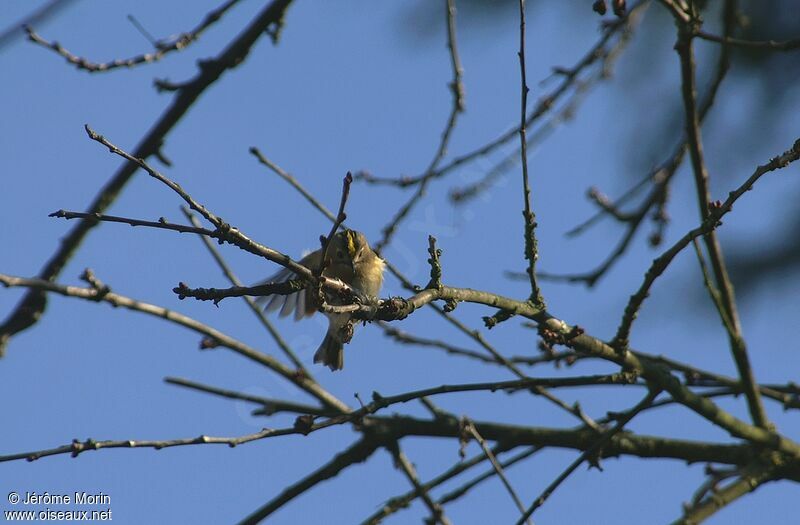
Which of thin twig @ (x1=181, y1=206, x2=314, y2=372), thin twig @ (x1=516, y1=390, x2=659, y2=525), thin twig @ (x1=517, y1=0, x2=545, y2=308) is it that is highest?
thin twig @ (x1=181, y1=206, x2=314, y2=372)

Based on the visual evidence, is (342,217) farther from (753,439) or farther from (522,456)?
(753,439)

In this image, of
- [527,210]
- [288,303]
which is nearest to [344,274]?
[288,303]

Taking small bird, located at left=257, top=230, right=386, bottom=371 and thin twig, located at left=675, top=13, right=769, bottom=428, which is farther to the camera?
small bird, located at left=257, top=230, right=386, bottom=371

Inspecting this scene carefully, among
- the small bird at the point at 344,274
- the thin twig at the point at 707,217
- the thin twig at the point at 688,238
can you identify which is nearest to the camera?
the thin twig at the point at 688,238

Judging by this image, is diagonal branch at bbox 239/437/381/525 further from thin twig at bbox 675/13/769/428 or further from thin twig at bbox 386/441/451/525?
thin twig at bbox 675/13/769/428

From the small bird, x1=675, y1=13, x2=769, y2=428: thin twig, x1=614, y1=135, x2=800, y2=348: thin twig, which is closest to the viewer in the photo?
x1=614, y1=135, x2=800, y2=348: thin twig

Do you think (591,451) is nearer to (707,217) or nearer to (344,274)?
(707,217)

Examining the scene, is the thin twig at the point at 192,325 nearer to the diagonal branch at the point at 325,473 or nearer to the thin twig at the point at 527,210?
the diagonal branch at the point at 325,473

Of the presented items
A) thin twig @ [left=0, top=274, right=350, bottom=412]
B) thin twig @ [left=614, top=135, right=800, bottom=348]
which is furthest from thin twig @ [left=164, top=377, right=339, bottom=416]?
thin twig @ [left=614, top=135, right=800, bottom=348]

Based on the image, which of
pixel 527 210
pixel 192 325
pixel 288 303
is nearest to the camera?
pixel 527 210

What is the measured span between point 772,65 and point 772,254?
825 millimetres

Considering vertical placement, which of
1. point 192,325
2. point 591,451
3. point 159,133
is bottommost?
point 591,451

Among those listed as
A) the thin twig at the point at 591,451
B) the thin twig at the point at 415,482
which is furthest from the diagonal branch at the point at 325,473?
the thin twig at the point at 591,451

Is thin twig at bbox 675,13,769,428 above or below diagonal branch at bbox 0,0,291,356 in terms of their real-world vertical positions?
below
